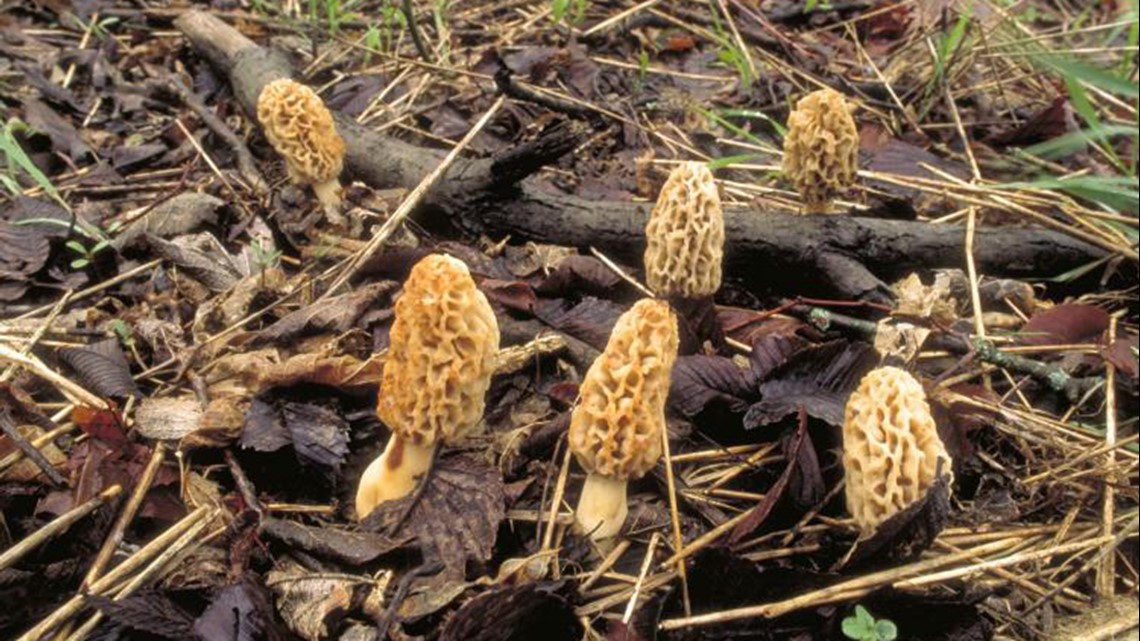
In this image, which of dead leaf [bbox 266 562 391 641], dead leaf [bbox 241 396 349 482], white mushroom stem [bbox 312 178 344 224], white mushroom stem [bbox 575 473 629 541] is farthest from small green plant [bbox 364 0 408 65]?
dead leaf [bbox 266 562 391 641]

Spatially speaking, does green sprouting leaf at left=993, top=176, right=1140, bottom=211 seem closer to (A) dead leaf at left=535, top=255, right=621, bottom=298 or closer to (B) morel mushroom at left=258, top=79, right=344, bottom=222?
(A) dead leaf at left=535, top=255, right=621, bottom=298

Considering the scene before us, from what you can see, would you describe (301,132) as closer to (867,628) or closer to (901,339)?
(901,339)

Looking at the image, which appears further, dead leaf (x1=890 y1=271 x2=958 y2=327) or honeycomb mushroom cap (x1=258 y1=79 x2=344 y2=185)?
honeycomb mushroom cap (x1=258 y1=79 x2=344 y2=185)

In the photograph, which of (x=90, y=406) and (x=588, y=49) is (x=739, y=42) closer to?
(x=588, y=49)

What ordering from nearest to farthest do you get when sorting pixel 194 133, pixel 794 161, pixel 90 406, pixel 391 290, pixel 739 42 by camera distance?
pixel 90 406, pixel 391 290, pixel 794 161, pixel 194 133, pixel 739 42

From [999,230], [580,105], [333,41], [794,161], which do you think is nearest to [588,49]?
[580,105]
